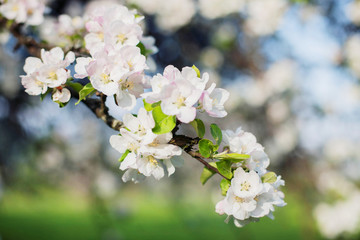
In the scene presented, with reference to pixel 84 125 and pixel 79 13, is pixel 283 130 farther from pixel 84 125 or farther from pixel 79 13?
pixel 84 125

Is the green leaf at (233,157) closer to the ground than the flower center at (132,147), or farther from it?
farther from it

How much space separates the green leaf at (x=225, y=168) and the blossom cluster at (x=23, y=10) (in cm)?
100

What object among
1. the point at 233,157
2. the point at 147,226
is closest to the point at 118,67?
the point at 233,157

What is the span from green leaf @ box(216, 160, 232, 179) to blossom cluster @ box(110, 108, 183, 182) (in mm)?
94

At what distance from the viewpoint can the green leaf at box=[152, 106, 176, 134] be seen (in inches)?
28.9

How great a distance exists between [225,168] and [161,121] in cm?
18

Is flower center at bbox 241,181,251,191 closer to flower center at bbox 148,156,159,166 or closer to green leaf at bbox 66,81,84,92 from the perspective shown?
flower center at bbox 148,156,159,166

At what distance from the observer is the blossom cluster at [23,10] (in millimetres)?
1333

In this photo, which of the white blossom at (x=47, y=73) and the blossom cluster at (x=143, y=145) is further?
the white blossom at (x=47, y=73)

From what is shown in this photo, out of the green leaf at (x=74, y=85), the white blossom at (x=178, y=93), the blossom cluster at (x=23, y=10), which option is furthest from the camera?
the blossom cluster at (x=23, y=10)

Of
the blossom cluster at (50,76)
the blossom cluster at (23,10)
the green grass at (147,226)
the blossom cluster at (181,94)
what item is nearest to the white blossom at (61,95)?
the blossom cluster at (50,76)

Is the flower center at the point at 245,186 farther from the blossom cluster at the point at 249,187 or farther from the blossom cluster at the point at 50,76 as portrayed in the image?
the blossom cluster at the point at 50,76

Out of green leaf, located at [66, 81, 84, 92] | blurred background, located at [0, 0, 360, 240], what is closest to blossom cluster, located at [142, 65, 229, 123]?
green leaf, located at [66, 81, 84, 92]

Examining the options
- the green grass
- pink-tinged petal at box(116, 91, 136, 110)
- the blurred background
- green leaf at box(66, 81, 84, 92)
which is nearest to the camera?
pink-tinged petal at box(116, 91, 136, 110)
